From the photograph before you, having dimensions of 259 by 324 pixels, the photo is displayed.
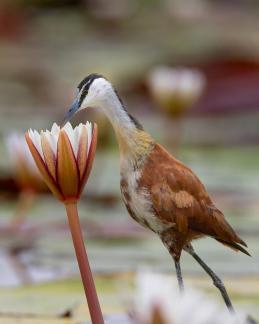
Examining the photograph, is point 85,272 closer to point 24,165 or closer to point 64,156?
point 64,156

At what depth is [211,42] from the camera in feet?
16.8

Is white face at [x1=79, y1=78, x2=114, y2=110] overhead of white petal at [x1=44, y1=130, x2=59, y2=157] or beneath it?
overhead

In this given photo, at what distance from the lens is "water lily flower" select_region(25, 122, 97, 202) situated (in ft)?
3.15

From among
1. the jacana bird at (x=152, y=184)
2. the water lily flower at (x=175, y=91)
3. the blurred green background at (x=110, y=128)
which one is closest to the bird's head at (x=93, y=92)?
the jacana bird at (x=152, y=184)

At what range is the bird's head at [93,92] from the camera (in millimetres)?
983

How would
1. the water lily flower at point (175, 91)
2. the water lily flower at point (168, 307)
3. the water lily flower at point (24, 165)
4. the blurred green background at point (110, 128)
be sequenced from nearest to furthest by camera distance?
1. the water lily flower at point (168, 307)
2. the blurred green background at point (110, 128)
3. the water lily flower at point (24, 165)
4. the water lily flower at point (175, 91)

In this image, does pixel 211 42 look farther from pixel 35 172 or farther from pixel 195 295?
pixel 195 295

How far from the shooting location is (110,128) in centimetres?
297

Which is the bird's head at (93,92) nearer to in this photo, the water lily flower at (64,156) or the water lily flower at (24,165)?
the water lily flower at (64,156)

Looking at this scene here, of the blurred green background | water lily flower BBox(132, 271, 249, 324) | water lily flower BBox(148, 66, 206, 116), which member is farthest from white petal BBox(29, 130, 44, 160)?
water lily flower BBox(148, 66, 206, 116)

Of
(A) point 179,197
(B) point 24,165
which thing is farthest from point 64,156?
(B) point 24,165

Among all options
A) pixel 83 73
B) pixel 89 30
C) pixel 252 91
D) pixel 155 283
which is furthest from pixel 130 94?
pixel 155 283

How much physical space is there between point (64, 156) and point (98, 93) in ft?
0.21

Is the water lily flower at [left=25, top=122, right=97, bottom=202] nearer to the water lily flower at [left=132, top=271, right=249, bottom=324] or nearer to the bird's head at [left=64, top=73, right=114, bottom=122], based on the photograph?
the bird's head at [left=64, top=73, right=114, bottom=122]
